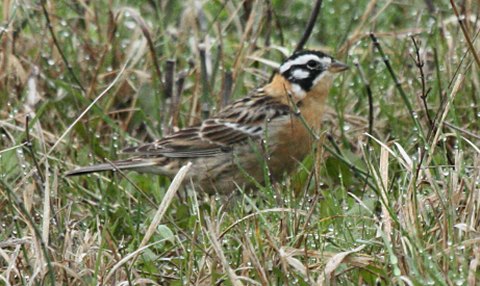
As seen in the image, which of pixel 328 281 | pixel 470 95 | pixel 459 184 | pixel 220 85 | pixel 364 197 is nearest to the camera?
pixel 328 281

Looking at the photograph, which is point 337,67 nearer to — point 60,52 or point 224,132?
point 224,132

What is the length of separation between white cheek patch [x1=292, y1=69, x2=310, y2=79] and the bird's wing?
0.51 ft

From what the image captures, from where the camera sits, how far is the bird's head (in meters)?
5.53

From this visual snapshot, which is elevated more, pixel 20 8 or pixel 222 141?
pixel 20 8

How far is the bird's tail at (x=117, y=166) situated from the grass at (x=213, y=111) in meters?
0.08

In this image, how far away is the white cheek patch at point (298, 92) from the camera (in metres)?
5.54

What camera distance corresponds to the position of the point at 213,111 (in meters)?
5.81

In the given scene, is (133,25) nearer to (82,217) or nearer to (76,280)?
(82,217)

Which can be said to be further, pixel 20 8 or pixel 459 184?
pixel 20 8

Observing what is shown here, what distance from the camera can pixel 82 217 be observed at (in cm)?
469

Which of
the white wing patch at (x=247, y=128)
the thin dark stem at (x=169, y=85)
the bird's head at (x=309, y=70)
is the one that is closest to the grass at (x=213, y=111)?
the thin dark stem at (x=169, y=85)

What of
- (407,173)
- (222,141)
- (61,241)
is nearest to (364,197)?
(407,173)

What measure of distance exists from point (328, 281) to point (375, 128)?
2.03m

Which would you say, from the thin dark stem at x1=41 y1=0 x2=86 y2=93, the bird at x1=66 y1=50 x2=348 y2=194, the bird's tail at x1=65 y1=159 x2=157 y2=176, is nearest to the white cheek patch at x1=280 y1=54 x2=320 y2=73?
the bird at x1=66 y1=50 x2=348 y2=194
